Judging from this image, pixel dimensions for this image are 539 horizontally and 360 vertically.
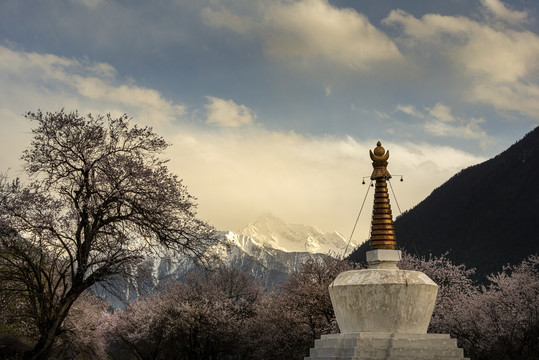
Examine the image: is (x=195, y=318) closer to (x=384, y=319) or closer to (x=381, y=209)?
(x=381, y=209)

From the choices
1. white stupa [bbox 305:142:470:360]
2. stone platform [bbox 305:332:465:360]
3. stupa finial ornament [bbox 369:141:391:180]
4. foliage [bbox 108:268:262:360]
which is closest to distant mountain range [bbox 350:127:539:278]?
foliage [bbox 108:268:262:360]

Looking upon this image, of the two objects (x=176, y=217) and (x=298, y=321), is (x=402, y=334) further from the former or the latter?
(x=298, y=321)

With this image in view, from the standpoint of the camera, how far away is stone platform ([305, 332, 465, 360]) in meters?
19.2

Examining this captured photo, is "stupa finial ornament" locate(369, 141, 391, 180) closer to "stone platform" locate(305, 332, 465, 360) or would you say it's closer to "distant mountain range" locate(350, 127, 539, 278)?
"stone platform" locate(305, 332, 465, 360)

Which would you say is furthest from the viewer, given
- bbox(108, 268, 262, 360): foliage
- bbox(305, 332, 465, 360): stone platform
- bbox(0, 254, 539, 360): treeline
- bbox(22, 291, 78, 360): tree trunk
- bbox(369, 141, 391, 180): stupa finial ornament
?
bbox(108, 268, 262, 360): foliage

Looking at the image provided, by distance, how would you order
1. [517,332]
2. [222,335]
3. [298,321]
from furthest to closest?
[222,335], [298,321], [517,332]

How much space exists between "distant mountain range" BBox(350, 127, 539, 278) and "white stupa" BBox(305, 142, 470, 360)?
10961cm

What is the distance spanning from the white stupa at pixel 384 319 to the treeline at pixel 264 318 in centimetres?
1521

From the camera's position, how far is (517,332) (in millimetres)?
38625

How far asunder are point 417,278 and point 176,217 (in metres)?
9.28

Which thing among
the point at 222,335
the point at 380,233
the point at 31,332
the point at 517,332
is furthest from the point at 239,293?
the point at 380,233

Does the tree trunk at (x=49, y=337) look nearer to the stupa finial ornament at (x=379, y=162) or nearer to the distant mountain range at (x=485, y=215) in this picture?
the stupa finial ornament at (x=379, y=162)

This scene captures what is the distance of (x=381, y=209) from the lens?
23.3 metres

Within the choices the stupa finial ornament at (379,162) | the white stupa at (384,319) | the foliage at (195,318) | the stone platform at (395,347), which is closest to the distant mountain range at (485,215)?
the foliage at (195,318)
